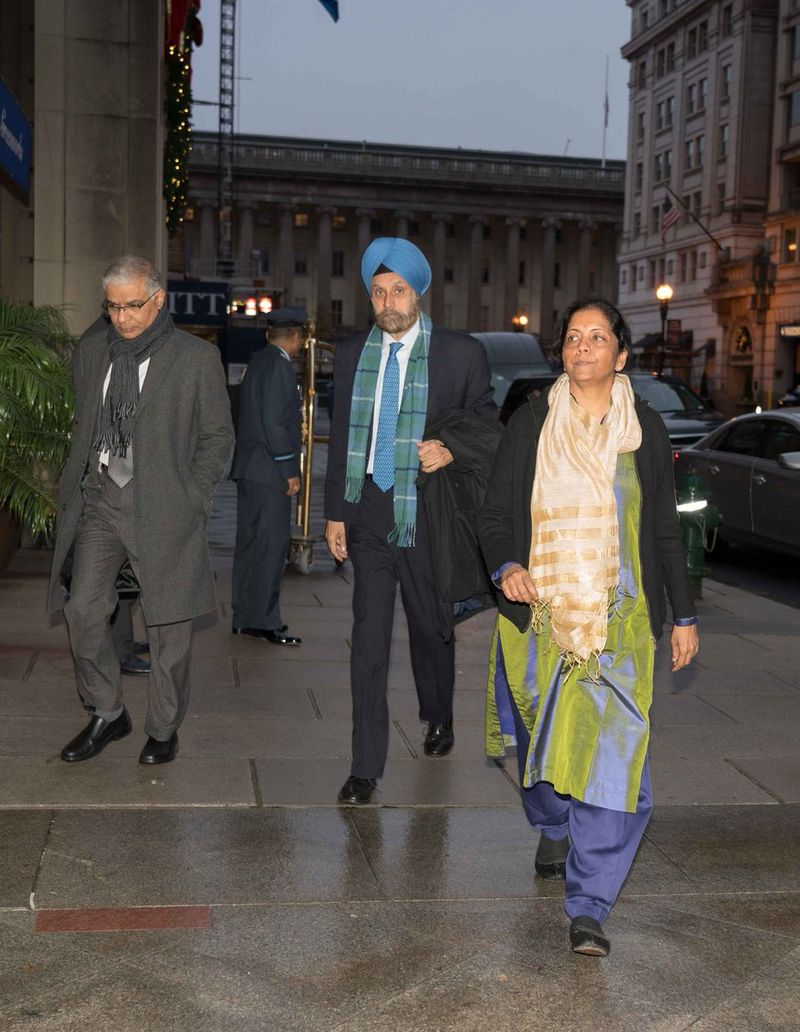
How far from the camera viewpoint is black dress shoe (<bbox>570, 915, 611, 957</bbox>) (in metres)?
4.01

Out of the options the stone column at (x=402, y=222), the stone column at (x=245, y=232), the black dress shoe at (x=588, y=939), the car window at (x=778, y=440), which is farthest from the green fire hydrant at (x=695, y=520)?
the stone column at (x=402, y=222)

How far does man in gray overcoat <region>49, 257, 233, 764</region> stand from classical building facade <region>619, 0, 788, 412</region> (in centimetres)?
5541

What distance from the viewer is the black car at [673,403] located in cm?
1958

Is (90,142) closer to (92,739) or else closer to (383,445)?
(92,739)

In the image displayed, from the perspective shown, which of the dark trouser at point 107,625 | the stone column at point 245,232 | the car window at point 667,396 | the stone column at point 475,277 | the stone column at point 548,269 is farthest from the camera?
the stone column at point 548,269

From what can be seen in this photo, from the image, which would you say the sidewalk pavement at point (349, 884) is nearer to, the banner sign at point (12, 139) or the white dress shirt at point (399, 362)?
the white dress shirt at point (399, 362)

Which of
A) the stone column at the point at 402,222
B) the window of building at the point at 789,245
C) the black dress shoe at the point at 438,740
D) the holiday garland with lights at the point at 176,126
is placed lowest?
the black dress shoe at the point at 438,740

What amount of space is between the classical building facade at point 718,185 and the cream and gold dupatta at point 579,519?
56.6m

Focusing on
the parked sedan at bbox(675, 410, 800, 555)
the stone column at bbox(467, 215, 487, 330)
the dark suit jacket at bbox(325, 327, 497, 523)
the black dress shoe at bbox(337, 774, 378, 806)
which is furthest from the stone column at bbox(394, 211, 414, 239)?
the black dress shoe at bbox(337, 774, 378, 806)

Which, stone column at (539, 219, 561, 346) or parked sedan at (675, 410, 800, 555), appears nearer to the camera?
parked sedan at (675, 410, 800, 555)

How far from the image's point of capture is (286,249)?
116m

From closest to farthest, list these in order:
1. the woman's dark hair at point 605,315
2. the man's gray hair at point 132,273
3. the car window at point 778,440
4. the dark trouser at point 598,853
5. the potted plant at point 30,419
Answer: the dark trouser at point 598,853
the woman's dark hair at point 605,315
the man's gray hair at point 132,273
the potted plant at point 30,419
the car window at point 778,440

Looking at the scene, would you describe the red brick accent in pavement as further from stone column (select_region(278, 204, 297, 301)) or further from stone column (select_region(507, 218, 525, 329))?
stone column (select_region(507, 218, 525, 329))

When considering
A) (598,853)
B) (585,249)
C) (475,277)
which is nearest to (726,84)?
(475,277)
